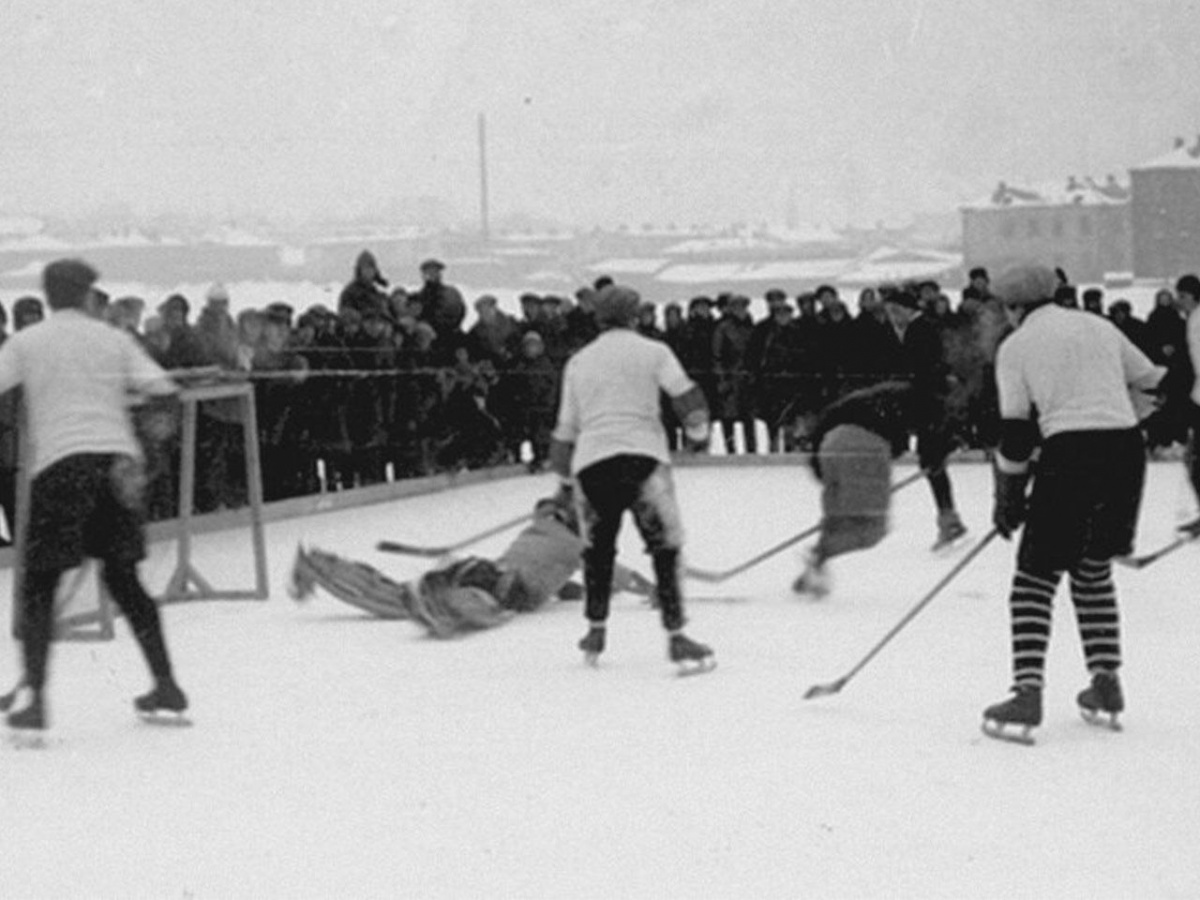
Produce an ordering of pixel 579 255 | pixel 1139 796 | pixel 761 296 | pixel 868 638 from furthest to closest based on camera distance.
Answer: pixel 761 296 → pixel 579 255 → pixel 868 638 → pixel 1139 796

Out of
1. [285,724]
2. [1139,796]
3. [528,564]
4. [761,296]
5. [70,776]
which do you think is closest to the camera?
[1139,796]

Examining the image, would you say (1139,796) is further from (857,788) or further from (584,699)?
(584,699)

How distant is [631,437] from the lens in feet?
24.5

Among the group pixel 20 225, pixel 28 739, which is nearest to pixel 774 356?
pixel 20 225

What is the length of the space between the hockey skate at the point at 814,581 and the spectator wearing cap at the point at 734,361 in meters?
6.86

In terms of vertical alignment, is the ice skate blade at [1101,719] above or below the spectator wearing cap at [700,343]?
below

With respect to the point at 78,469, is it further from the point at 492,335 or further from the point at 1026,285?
the point at 492,335

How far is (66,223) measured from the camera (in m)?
11.9

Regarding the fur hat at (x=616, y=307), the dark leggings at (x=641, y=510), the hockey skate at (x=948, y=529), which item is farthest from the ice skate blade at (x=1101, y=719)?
the hockey skate at (x=948, y=529)

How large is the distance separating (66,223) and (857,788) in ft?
24.9

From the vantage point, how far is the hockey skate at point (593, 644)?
25.1 ft

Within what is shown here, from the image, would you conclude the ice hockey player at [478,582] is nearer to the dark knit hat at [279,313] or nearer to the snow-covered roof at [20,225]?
the snow-covered roof at [20,225]

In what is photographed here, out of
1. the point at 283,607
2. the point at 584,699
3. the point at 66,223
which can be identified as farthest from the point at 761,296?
the point at 584,699

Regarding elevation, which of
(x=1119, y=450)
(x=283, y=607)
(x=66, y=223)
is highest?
(x=66, y=223)
